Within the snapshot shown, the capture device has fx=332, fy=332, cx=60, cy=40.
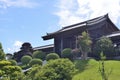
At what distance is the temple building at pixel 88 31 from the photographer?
47319mm

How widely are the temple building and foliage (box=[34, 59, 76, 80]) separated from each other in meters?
17.0

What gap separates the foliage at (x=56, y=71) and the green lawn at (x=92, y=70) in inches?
119

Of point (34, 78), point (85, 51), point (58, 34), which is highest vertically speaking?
point (58, 34)

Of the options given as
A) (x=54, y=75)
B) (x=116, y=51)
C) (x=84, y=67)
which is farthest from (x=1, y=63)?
(x=116, y=51)

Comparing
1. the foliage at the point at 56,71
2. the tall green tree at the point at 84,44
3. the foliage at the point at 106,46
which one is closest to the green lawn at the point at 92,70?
the tall green tree at the point at 84,44

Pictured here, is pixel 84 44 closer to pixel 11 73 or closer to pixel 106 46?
pixel 106 46

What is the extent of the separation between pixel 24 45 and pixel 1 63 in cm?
2552

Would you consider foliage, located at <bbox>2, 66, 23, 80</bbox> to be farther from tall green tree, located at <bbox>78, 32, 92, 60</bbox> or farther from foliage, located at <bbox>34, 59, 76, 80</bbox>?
tall green tree, located at <bbox>78, 32, 92, 60</bbox>

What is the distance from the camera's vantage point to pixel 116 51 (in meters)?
42.2

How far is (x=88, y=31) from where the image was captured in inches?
1893

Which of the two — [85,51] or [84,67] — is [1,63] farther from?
[85,51]

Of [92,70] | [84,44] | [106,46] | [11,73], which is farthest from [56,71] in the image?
[106,46]

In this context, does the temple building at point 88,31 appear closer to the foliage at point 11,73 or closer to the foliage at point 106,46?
the foliage at point 106,46

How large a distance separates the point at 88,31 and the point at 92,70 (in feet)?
48.0
